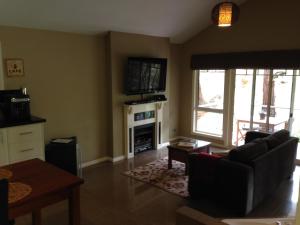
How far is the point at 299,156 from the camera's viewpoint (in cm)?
524

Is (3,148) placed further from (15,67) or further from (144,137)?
(144,137)

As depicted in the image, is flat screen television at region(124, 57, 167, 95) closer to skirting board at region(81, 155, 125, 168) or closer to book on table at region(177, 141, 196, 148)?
skirting board at region(81, 155, 125, 168)

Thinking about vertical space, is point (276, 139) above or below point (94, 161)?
above

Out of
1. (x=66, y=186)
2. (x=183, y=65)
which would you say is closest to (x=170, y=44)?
(x=183, y=65)

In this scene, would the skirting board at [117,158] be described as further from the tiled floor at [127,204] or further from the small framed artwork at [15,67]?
the small framed artwork at [15,67]

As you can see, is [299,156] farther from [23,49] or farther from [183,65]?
[23,49]

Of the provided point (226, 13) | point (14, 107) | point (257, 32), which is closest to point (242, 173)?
point (226, 13)

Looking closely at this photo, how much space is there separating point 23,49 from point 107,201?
2.54 m

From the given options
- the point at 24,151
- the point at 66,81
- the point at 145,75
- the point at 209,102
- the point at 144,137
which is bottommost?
the point at 144,137

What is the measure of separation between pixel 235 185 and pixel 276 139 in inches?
45.3

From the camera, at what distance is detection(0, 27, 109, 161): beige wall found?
4188mm

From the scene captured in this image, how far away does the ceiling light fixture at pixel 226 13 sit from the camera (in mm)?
3131

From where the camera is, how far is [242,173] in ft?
10.2

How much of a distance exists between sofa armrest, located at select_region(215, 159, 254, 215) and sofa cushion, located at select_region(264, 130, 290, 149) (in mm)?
818
